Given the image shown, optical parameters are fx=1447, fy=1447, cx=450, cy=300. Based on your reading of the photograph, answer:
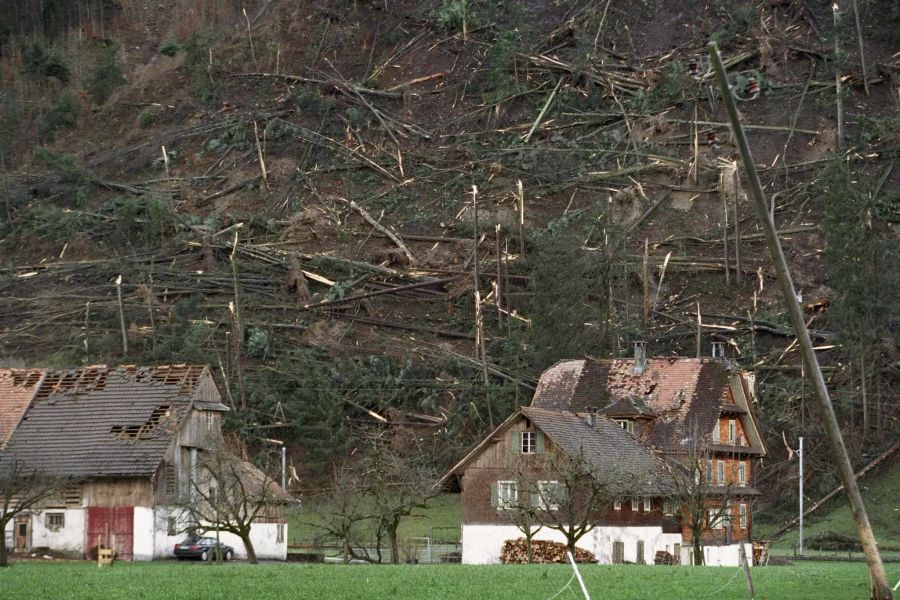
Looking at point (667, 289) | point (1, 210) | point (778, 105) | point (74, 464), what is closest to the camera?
point (74, 464)

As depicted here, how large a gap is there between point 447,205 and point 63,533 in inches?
1716

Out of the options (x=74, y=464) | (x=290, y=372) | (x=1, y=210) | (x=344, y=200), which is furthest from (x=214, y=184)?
(x=74, y=464)

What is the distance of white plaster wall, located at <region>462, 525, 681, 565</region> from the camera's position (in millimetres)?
52750

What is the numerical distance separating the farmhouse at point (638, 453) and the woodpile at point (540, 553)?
18.0 inches

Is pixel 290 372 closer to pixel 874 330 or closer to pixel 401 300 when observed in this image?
pixel 401 300

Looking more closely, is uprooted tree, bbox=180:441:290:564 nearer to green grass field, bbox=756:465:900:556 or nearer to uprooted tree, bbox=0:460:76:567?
uprooted tree, bbox=0:460:76:567

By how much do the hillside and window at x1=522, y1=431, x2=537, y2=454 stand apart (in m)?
13.9

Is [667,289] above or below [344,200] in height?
below

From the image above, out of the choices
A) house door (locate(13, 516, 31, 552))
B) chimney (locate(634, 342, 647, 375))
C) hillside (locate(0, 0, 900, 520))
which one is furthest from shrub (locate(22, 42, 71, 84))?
house door (locate(13, 516, 31, 552))

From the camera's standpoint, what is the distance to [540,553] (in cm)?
5222

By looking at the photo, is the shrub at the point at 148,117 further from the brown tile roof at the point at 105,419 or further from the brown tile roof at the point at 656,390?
the brown tile roof at the point at 105,419

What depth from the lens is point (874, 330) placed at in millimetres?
68812

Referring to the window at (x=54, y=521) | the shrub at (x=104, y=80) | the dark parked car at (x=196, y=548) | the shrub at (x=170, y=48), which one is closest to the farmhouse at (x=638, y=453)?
the dark parked car at (x=196, y=548)

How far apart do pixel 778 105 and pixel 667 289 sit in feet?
64.1
